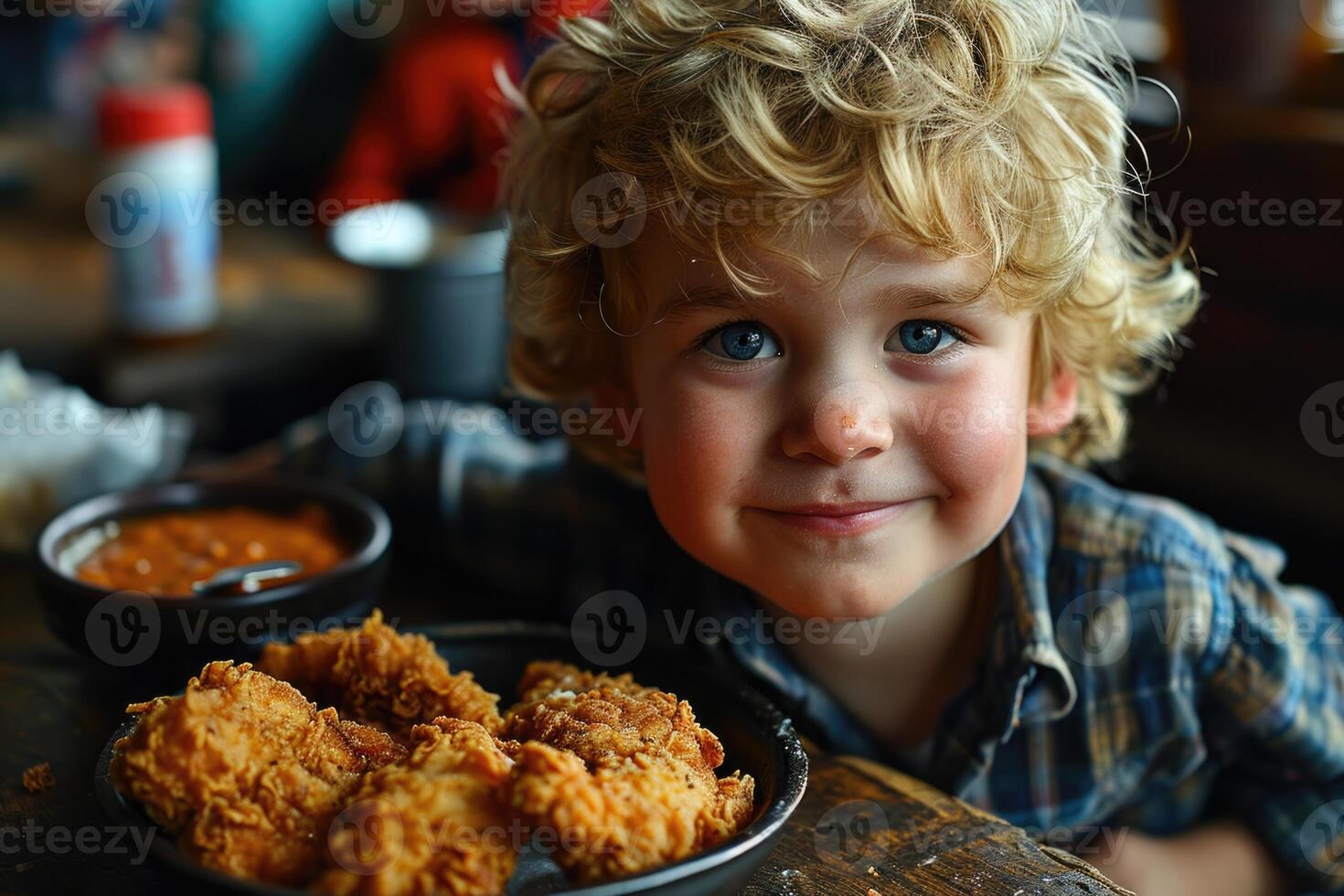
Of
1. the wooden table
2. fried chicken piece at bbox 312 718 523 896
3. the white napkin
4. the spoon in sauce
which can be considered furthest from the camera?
the white napkin

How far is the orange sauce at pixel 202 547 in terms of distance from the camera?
99cm

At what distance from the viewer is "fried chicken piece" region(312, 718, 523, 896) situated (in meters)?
0.57

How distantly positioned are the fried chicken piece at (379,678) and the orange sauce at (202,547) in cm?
14

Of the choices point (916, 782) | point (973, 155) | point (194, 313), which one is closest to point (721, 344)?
point (973, 155)

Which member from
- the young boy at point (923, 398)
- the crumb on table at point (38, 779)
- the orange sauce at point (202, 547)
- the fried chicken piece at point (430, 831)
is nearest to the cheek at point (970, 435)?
the young boy at point (923, 398)

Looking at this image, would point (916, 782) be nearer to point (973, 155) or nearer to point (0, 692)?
point (973, 155)

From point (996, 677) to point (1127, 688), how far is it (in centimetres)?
13

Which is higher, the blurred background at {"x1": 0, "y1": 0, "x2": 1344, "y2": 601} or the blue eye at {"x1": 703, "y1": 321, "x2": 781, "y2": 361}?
the blue eye at {"x1": 703, "y1": 321, "x2": 781, "y2": 361}

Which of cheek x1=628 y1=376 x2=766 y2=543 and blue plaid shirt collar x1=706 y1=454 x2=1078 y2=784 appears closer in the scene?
cheek x1=628 y1=376 x2=766 y2=543

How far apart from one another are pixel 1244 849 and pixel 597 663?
2.06ft

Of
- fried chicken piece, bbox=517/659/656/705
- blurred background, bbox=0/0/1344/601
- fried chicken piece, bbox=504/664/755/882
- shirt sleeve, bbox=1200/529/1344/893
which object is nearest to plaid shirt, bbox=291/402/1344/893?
shirt sleeve, bbox=1200/529/1344/893

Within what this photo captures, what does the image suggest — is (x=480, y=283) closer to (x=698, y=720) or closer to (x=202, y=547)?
(x=202, y=547)

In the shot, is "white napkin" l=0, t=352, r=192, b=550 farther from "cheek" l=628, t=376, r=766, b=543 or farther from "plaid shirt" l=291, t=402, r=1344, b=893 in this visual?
"cheek" l=628, t=376, r=766, b=543

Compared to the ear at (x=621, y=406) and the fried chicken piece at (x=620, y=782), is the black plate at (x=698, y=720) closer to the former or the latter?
the fried chicken piece at (x=620, y=782)
